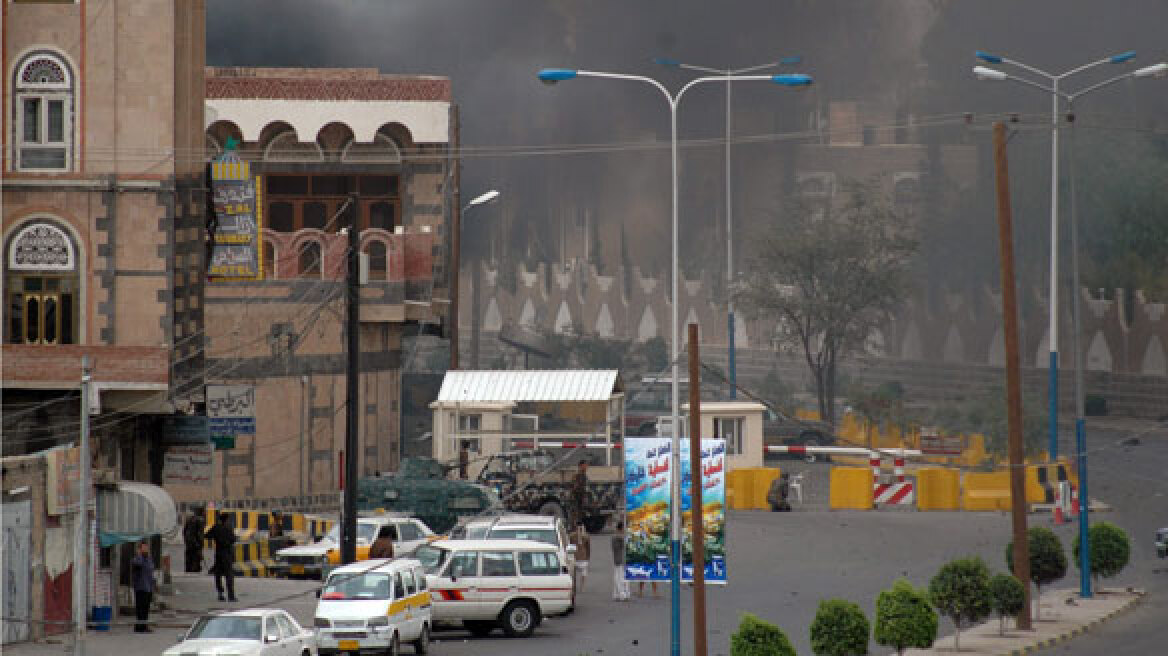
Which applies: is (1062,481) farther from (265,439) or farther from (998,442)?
(265,439)

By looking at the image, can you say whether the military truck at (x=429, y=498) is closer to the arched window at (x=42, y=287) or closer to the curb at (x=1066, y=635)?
the arched window at (x=42, y=287)

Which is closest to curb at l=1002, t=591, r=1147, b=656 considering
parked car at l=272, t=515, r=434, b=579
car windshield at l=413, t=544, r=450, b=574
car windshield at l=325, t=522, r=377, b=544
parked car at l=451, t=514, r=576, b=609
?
parked car at l=451, t=514, r=576, b=609

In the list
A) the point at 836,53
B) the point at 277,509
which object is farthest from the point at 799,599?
the point at 836,53

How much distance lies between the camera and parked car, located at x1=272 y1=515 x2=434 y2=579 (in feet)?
125

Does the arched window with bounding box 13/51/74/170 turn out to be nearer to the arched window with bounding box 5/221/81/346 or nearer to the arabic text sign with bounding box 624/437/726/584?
the arched window with bounding box 5/221/81/346

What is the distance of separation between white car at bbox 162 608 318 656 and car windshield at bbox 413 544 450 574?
217 inches

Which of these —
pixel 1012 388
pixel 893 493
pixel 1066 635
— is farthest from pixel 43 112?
pixel 893 493

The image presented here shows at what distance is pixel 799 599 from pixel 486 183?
66.6m

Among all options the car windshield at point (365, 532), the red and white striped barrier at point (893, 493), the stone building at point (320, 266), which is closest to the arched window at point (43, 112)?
the car windshield at point (365, 532)

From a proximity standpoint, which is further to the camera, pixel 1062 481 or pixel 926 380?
pixel 926 380

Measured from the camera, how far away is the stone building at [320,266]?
51062mm

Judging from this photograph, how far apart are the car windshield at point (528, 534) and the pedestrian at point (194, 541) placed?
20.6 ft

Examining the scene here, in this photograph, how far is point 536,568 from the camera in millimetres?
33031

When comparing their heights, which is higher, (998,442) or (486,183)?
→ (486,183)
